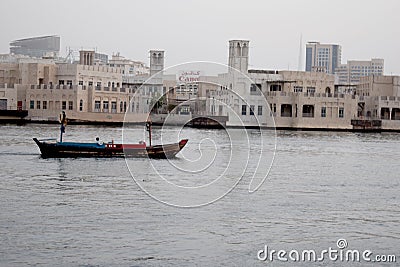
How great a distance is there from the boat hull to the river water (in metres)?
0.60

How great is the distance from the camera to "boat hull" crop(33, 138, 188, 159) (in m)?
36.7

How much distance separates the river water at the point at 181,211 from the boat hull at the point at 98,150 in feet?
1.95

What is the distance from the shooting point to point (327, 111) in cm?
8175

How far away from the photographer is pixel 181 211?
2212 cm

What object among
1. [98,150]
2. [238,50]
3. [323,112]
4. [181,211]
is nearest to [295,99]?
[323,112]

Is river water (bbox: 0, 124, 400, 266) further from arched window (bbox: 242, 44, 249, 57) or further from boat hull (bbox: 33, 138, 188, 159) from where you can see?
arched window (bbox: 242, 44, 249, 57)

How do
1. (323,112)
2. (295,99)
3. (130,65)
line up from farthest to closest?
(130,65)
(323,112)
(295,99)

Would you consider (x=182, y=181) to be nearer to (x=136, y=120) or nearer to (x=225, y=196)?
(x=225, y=196)

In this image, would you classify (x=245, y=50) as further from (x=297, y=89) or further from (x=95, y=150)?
(x=95, y=150)

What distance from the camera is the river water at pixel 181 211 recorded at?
1722 centimetres

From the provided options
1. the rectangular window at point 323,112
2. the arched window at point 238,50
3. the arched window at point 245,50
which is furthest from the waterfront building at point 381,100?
the arched window at point 238,50

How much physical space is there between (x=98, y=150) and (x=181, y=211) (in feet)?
51.0

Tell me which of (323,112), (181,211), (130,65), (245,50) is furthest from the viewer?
(130,65)

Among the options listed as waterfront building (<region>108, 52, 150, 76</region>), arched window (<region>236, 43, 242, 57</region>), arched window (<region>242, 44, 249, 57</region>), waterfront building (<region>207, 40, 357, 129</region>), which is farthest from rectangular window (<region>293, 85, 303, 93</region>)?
waterfront building (<region>108, 52, 150, 76</region>)
